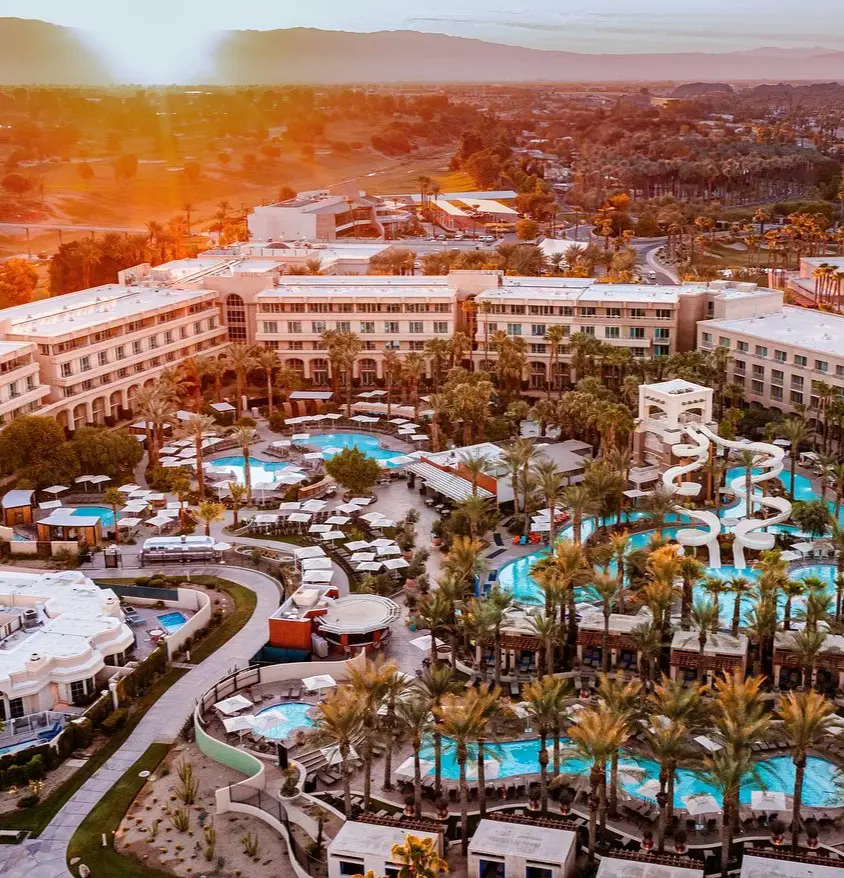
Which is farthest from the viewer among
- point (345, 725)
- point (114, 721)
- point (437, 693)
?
point (114, 721)

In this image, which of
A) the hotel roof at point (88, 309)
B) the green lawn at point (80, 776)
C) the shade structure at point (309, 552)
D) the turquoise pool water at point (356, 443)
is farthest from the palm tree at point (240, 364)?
the green lawn at point (80, 776)

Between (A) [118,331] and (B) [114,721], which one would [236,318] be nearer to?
(A) [118,331]

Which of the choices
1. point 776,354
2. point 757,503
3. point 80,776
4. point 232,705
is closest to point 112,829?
point 80,776

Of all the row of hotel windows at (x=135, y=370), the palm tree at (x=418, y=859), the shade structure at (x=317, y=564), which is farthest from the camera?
the row of hotel windows at (x=135, y=370)

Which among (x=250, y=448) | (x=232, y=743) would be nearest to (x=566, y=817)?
(x=232, y=743)

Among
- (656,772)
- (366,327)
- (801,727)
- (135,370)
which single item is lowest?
(656,772)

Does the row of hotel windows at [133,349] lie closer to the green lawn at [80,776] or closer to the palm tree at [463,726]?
the green lawn at [80,776]
